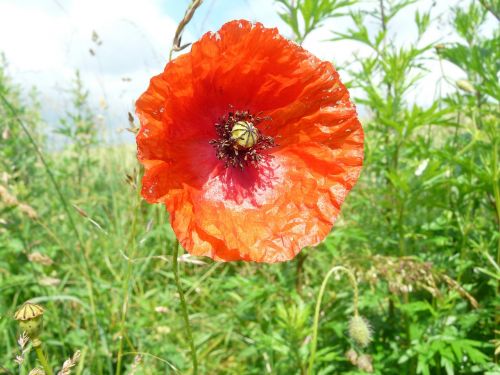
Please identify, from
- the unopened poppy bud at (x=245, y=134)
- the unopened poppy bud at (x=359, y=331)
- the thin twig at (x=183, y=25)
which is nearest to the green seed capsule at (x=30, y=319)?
the thin twig at (x=183, y=25)

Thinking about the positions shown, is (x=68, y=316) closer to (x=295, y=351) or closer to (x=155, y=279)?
(x=155, y=279)

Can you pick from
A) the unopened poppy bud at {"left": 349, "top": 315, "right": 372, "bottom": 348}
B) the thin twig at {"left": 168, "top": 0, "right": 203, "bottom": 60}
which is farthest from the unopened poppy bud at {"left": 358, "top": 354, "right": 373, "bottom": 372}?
the thin twig at {"left": 168, "top": 0, "right": 203, "bottom": 60}

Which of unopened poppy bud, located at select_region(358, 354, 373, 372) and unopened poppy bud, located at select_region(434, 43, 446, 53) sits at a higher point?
unopened poppy bud, located at select_region(434, 43, 446, 53)

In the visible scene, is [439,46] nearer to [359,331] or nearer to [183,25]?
[359,331]

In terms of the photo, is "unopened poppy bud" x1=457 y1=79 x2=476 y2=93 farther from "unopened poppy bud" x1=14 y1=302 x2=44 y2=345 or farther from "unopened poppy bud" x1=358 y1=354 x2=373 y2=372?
"unopened poppy bud" x1=14 y1=302 x2=44 y2=345

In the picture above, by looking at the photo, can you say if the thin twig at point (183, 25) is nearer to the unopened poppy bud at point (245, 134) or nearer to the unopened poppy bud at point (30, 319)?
the unopened poppy bud at point (245, 134)
